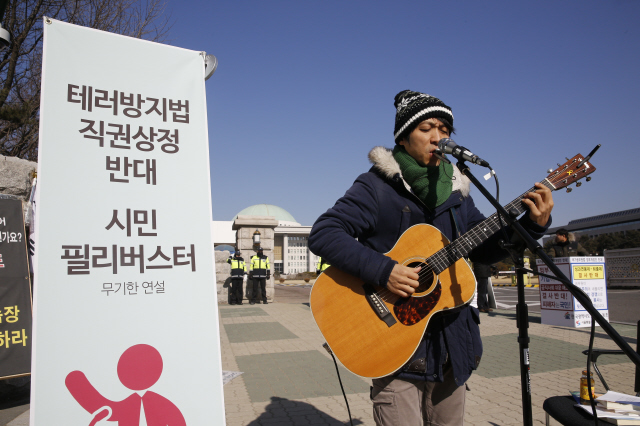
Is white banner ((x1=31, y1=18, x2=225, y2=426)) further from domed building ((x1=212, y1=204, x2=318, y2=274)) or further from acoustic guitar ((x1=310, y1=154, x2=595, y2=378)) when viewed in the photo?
domed building ((x1=212, y1=204, x2=318, y2=274))

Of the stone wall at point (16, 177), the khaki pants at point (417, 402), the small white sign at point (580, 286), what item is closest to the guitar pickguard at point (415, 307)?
the khaki pants at point (417, 402)

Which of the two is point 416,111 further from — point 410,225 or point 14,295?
point 14,295

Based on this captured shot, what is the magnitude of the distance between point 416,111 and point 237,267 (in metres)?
12.9

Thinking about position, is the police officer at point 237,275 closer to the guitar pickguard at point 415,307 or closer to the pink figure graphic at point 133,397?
the pink figure graphic at point 133,397

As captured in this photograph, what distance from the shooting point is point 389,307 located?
7.30 ft

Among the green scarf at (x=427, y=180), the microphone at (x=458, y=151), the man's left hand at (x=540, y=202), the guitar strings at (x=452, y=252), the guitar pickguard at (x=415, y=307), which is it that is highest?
the microphone at (x=458, y=151)

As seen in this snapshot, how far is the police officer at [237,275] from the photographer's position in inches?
573

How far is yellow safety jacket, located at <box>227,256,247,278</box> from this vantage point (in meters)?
14.5

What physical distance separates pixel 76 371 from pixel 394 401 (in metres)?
1.55

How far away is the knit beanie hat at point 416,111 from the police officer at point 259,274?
497 inches

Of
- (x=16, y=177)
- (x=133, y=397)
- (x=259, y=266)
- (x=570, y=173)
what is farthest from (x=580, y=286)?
(x=16, y=177)

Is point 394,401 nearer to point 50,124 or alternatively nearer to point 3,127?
point 50,124

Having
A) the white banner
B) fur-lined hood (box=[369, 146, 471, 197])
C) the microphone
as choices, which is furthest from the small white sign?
the white banner

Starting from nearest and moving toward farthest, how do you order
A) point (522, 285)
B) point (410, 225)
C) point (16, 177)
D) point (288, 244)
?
point (522, 285) < point (410, 225) < point (16, 177) < point (288, 244)
